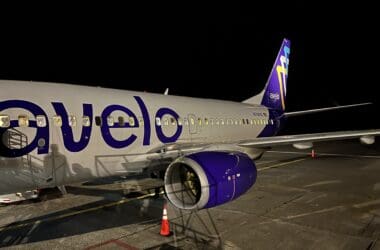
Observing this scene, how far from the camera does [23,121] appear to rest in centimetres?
666

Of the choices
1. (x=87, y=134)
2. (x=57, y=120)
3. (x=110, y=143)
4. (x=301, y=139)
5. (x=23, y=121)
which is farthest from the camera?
(x=301, y=139)

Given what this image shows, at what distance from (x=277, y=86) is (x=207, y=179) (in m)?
14.8

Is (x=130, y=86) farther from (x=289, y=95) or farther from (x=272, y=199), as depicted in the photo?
(x=272, y=199)

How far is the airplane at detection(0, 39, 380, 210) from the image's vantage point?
670 cm

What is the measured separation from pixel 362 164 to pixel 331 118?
46.9 meters

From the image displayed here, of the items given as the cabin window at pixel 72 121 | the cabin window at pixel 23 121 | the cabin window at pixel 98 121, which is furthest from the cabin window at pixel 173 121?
the cabin window at pixel 23 121

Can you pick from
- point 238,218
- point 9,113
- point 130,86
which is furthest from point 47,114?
point 130,86

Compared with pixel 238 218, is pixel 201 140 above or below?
above

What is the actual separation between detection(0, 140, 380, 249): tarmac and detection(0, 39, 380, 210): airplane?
0.81 meters

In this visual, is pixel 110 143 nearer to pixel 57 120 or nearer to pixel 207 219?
pixel 57 120

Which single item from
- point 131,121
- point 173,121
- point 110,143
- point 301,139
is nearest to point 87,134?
point 110,143

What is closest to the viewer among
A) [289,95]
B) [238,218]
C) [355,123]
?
[238,218]

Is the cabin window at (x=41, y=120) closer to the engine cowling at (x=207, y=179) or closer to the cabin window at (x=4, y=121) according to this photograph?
the cabin window at (x=4, y=121)

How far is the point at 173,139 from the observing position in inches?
422
